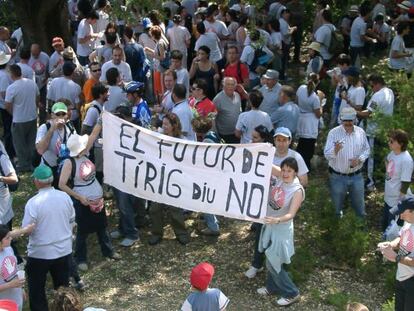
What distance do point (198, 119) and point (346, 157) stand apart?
1.82 m


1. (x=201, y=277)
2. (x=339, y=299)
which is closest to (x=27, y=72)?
(x=339, y=299)

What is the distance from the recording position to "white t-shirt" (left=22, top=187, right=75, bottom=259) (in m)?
7.24

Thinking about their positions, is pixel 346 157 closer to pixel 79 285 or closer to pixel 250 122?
pixel 250 122

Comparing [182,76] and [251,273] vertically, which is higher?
[182,76]

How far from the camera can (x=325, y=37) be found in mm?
13828

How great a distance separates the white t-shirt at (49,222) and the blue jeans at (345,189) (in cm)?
337

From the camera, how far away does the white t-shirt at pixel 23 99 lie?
11.0 m

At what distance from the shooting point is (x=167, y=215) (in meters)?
9.77

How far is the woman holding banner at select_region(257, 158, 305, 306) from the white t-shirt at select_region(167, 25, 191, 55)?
648 cm

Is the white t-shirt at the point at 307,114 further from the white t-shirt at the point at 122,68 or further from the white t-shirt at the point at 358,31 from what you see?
the white t-shirt at the point at 358,31

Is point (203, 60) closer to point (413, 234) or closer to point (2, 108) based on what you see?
point (2, 108)

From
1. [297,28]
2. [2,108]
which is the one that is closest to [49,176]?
[2,108]

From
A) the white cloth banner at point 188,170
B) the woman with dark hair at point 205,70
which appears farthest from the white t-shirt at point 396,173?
the woman with dark hair at point 205,70

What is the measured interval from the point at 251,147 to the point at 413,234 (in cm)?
196
